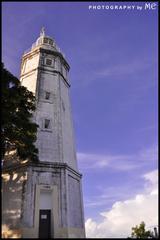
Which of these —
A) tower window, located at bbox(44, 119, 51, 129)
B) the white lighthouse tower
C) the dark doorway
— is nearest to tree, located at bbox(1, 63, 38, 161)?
the white lighthouse tower

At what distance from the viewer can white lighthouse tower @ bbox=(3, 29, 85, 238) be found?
1689 centimetres

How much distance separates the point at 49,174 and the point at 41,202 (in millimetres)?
2033

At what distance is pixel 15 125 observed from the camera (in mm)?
18109

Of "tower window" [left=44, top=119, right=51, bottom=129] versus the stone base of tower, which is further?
"tower window" [left=44, top=119, right=51, bottom=129]

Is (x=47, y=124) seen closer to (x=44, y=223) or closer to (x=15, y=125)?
(x=15, y=125)

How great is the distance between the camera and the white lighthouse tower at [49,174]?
16891mm

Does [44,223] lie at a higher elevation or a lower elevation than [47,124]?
lower

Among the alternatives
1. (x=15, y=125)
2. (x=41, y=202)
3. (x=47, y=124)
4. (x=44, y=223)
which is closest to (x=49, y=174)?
(x=41, y=202)

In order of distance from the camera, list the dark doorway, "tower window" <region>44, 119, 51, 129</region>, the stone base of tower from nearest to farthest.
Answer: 1. the stone base of tower
2. the dark doorway
3. "tower window" <region>44, 119, 51, 129</region>

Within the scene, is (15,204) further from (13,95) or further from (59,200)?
(13,95)

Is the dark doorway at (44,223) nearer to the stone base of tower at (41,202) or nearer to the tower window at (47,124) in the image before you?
the stone base of tower at (41,202)

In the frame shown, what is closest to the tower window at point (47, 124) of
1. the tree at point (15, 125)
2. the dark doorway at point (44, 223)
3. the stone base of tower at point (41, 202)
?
the tree at point (15, 125)

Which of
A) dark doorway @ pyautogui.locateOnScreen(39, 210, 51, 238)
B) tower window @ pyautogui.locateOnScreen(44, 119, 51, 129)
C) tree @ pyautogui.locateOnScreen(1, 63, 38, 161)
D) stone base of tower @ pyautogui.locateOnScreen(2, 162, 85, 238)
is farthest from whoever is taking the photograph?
tower window @ pyautogui.locateOnScreen(44, 119, 51, 129)

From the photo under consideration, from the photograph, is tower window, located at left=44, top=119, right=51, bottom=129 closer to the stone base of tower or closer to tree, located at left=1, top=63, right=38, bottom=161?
tree, located at left=1, top=63, right=38, bottom=161
